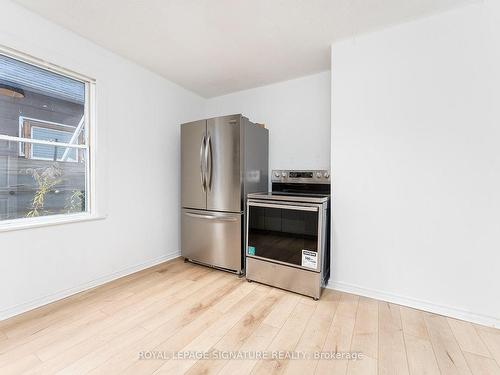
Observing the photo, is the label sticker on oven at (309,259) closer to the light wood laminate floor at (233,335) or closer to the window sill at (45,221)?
the light wood laminate floor at (233,335)

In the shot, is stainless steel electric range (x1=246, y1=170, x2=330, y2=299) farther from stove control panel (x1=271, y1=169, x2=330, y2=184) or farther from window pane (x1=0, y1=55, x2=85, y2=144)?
window pane (x1=0, y1=55, x2=85, y2=144)

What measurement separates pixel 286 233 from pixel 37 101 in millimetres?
2427

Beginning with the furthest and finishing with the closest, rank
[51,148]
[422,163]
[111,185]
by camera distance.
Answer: [111,185], [51,148], [422,163]

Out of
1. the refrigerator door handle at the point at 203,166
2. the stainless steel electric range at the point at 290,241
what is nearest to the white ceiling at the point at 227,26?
the refrigerator door handle at the point at 203,166

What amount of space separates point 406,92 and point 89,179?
9.64 feet

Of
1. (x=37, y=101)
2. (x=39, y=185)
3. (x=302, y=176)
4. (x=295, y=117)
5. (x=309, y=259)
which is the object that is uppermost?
(x=295, y=117)

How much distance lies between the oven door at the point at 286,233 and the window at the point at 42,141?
1665mm

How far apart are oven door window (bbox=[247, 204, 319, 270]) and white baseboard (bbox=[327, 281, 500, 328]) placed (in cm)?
42

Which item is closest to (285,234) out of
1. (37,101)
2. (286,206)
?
(286,206)

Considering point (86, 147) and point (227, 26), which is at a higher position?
point (227, 26)

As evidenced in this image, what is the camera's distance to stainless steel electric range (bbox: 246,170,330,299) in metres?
2.00

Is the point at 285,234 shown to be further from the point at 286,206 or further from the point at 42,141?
the point at 42,141

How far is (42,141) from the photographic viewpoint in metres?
1.89

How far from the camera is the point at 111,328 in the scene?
1.58 meters
